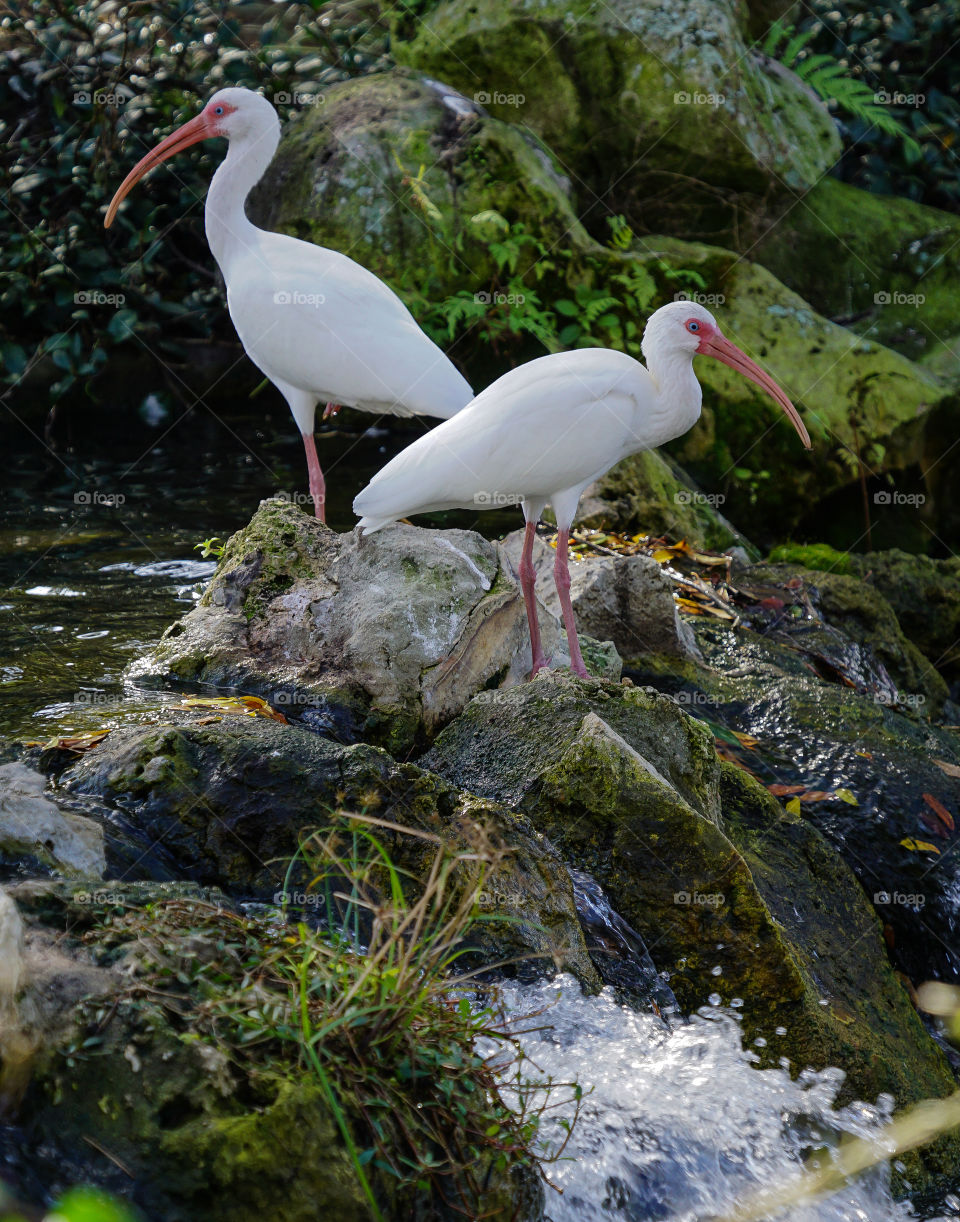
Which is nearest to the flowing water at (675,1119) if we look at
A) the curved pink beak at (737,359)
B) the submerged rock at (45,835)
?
the submerged rock at (45,835)

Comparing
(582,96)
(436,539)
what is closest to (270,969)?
(436,539)

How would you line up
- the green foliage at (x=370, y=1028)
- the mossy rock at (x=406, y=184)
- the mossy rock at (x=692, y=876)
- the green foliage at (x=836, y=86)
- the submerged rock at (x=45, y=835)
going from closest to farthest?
the green foliage at (x=370, y=1028), the submerged rock at (x=45, y=835), the mossy rock at (x=692, y=876), the mossy rock at (x=406, y=184), the green foliage at (x=836, y=86)

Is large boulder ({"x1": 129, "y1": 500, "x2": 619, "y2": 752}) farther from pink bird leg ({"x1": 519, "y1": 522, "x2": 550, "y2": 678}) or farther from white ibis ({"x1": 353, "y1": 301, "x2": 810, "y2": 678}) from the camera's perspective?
white ibis ({"x1": 353, "y1": 301, "x2": 810, "y2": 678})

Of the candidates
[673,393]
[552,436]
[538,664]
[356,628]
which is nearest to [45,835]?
[356,628]

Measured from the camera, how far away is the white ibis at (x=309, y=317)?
589 cm

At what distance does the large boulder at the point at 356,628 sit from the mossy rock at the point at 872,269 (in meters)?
6.62

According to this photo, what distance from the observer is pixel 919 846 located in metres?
4.79

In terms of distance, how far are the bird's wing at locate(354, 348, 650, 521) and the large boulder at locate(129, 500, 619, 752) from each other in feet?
0.68

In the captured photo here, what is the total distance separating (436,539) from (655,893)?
1.82 meters

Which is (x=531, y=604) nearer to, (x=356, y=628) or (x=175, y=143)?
(x=356, y=628)

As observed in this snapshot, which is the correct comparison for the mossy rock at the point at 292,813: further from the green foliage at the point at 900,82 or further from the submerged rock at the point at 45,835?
the green foliage at the point at 900,82

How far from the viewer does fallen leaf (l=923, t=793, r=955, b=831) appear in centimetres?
490

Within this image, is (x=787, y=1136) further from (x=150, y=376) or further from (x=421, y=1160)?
(x=150, y=376)

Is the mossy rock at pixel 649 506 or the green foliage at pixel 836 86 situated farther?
the green foliage at pixel 836 86
